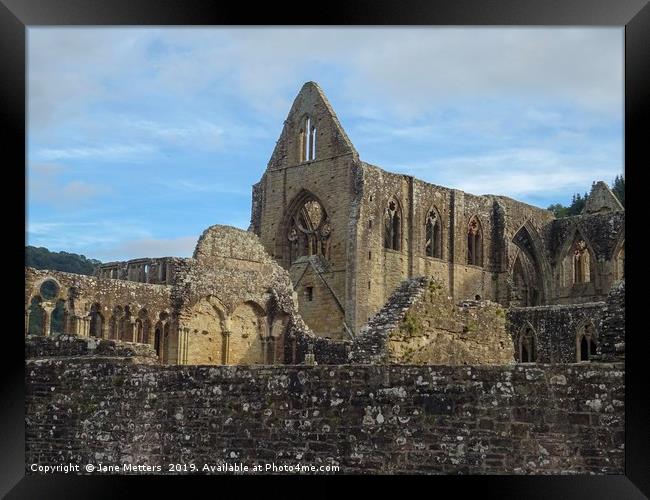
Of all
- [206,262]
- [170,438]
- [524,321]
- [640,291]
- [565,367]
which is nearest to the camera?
[565,367]

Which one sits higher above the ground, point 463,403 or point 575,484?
point 463,403

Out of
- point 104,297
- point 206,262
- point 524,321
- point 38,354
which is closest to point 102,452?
point 38,354

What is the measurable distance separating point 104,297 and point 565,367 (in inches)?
788

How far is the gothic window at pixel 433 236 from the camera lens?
54125mm

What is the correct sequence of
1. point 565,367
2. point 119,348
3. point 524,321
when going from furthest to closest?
point 524,321 → point 119,348 → point 565,367

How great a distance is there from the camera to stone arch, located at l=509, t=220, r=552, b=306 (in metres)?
57.6

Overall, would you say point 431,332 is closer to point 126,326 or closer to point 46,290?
point 126,326

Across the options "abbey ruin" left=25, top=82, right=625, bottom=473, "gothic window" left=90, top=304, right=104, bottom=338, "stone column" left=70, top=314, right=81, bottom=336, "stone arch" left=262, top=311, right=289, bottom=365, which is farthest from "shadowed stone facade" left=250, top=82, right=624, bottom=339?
"stone column" left=70, top=314, right=81, bottom=336

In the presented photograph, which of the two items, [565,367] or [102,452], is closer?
[565,367]

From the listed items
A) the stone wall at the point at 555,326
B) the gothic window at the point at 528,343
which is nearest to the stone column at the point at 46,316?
the stone wall at the point at 555,326

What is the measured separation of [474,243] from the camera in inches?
2269

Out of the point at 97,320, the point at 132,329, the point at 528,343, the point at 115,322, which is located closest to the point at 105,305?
the point at 97,320

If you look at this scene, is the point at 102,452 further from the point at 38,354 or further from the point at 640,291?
the point at 640,291

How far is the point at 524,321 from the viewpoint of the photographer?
116 ft
